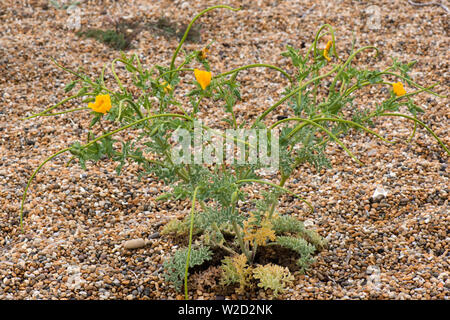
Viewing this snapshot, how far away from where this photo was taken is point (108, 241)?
8.48 ft

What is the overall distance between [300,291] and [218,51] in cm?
251

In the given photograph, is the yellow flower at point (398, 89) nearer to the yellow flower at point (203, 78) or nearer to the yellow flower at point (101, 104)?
the yellow flower at point (203, 78)

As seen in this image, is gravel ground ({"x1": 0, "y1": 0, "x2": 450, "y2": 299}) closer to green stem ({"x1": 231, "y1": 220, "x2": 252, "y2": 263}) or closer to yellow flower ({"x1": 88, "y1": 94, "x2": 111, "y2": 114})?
green stem ({"x1": 231, "y1": 220, "x2": 252, "y2": 263})

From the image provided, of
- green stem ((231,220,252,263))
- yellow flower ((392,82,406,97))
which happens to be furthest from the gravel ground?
yellow flower ((392,82,406,97))

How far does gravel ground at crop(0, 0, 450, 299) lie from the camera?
231 centimetres

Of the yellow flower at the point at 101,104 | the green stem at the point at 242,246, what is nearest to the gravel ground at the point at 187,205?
the green stem at the point at 242,246

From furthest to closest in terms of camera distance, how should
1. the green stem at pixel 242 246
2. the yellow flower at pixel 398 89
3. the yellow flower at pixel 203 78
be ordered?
the green stem at pixel 242 246
the yellow flower at pixel 398 89
the yellow flower at pixel 203 78

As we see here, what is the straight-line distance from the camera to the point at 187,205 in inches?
115

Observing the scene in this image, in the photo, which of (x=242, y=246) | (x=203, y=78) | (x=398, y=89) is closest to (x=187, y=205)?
(x=242, y=246)

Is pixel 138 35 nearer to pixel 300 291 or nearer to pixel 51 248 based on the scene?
pixel 51 248

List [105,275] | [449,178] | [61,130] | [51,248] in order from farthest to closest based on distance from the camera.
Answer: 1. [61,130]
2. [449,178]
3. [51,248]
4. [105,275]

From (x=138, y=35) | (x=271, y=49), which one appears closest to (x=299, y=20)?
(x=271, y=49)

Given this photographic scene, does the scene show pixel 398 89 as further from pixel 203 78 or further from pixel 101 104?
pixel 101 104

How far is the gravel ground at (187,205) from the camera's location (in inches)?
90.9
